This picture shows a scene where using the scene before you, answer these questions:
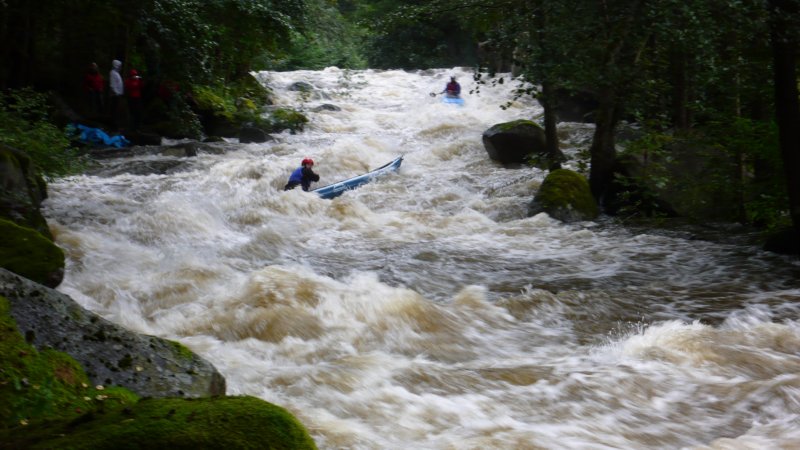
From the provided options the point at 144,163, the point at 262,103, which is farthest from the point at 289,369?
the point at 262,103

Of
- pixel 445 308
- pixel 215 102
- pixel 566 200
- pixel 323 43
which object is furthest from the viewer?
pixel 323 43

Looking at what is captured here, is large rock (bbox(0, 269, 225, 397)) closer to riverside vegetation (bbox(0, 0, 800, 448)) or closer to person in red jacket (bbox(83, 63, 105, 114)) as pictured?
riverside vegetation (bbox(0, 0, 800, 448))

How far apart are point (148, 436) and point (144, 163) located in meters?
13.5

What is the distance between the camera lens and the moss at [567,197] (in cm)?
1156

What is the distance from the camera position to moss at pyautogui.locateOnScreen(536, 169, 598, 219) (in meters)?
11.6

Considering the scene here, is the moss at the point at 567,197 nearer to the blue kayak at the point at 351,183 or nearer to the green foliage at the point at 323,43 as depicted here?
the blue kayak at the point at 351,183

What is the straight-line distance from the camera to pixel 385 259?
30.4 ft

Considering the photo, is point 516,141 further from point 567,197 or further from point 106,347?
point 106,347

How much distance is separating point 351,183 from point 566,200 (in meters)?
4.20

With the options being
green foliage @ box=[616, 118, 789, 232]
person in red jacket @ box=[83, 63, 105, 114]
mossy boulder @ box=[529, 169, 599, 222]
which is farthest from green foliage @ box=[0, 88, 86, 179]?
green foliage @ box=[616, 118, 789, 232]

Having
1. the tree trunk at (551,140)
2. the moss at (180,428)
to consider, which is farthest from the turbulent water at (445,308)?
the moss at (180,428)

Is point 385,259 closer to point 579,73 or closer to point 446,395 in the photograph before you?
point 579,73

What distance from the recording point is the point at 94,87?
55.0ft

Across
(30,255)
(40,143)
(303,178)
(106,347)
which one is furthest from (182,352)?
(303,178)
